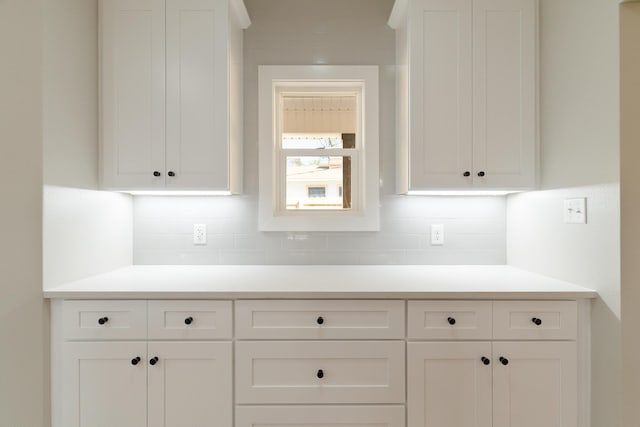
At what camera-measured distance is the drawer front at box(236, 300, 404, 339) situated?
159 centimetres

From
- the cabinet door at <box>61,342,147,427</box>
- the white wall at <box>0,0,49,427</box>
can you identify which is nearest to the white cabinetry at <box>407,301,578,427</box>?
the cabinet door at <box>61,342,147,427</box>

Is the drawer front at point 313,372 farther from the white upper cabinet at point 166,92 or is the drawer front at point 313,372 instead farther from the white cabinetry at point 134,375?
the white upper cabinet at point 166,92

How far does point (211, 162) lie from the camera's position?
6.11 ft

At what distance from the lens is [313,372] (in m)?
1.59

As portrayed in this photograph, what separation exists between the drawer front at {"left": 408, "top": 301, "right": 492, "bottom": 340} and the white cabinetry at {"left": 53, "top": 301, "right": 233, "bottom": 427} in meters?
0.83

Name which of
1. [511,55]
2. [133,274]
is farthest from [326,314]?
[511,55]

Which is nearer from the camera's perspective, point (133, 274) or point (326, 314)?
point (326, 314)

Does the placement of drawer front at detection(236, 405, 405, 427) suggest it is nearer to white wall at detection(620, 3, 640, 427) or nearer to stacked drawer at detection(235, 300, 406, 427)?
stacked drawer at detection(235, 300, 406, 427)

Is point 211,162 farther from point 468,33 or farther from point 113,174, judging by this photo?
point 468,33

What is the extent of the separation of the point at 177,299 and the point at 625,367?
187 centimetres

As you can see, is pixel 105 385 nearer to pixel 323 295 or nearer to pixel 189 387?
pixel 189 387

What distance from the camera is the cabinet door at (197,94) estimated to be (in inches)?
72.6

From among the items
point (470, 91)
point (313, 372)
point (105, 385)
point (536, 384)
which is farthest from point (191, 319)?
point (470, 91)

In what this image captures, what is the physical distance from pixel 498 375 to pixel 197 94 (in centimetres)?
196
